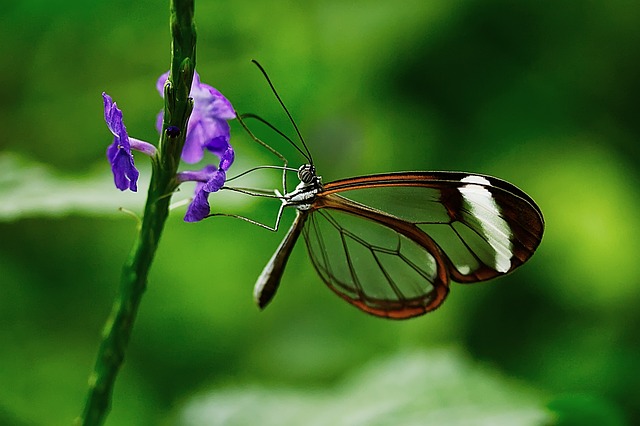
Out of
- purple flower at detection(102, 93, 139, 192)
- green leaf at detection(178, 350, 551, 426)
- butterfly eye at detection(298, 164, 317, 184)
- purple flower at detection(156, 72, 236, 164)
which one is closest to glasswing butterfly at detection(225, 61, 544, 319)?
butterfly eye at detection(298, 164, 317, 184)

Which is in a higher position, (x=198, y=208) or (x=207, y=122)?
(x=207, y=122)

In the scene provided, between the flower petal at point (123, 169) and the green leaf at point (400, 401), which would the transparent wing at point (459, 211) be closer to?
the green leaf at point (400, 401)

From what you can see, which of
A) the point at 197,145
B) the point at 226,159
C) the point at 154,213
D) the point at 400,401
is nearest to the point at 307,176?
the point at 197,145

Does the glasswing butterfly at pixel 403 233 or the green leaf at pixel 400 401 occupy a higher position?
the glasswing butterfly at pixel 403 233

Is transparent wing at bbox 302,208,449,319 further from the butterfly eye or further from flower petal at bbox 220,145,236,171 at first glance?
flower petal at bbox 220,145,236,171

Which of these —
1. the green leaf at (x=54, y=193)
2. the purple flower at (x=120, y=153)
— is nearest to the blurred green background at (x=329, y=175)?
the green leaf at (x=54, y=193)

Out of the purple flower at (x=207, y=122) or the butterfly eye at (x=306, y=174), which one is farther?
the butterfly eye at (x=306, y=174)

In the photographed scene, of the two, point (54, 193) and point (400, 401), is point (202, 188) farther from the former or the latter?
point (400, 401)
